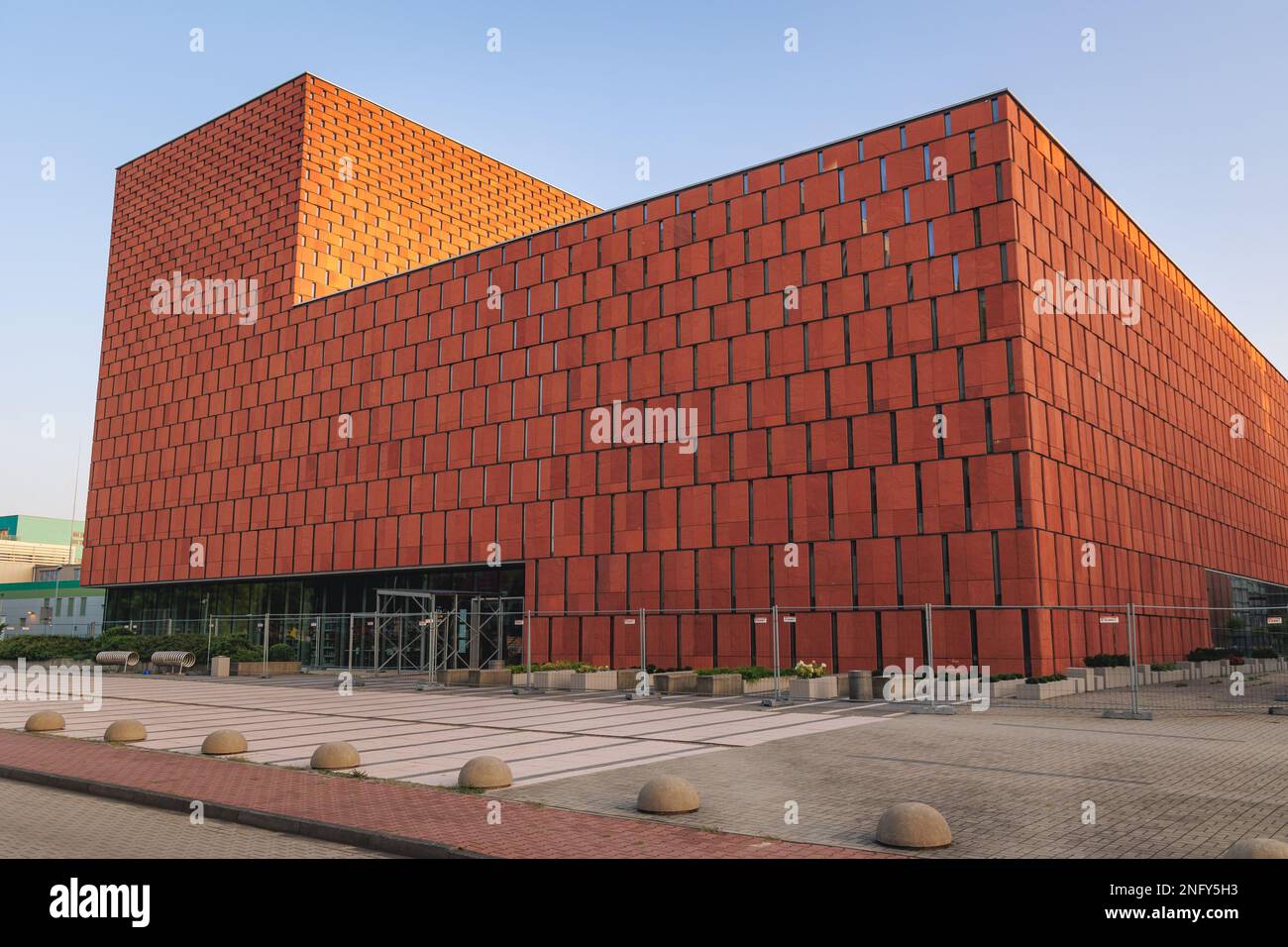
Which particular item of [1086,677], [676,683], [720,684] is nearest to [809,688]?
[720,684]

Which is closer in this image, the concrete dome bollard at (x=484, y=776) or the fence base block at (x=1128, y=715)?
the concrete dome bollard at (x=484, y=776)

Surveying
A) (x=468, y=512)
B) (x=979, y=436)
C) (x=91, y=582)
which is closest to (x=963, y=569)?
(x=979, y=436)

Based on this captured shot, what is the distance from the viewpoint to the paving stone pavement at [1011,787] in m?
9.23

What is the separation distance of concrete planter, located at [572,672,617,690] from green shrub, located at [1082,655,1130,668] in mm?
16469

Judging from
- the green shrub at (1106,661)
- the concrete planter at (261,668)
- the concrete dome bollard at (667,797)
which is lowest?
the concrete planter at (261,668)

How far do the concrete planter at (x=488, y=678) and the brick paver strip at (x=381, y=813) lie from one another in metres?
21.7

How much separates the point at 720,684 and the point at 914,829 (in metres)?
21.8

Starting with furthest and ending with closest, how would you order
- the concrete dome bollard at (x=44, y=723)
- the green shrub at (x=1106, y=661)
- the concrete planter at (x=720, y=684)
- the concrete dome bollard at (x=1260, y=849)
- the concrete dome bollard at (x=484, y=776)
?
the green shrub at (x=1106, y=661) → the concrete planter at (x=720, y=684) → the concrete dome bollard at (x=44, y=723) → the concrete dome bollard at (x=484, y=776) → the concrete dome bollard at (x=1260, y=849)

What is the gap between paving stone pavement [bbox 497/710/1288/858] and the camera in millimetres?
9234

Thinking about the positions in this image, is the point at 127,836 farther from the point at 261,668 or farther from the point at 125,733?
the point at 261,668

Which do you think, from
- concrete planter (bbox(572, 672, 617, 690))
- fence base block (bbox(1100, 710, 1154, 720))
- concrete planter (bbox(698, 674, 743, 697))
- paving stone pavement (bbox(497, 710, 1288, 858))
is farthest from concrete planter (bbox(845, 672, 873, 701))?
concrete planter (bbox(572, 672, 617, 690))

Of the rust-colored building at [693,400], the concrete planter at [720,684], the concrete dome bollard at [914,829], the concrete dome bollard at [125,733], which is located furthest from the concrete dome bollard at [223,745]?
the rust-colored building at [693,400]

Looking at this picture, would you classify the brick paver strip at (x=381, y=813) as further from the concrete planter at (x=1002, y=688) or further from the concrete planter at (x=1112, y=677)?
the concrete planter at (x=1112, y=677)
